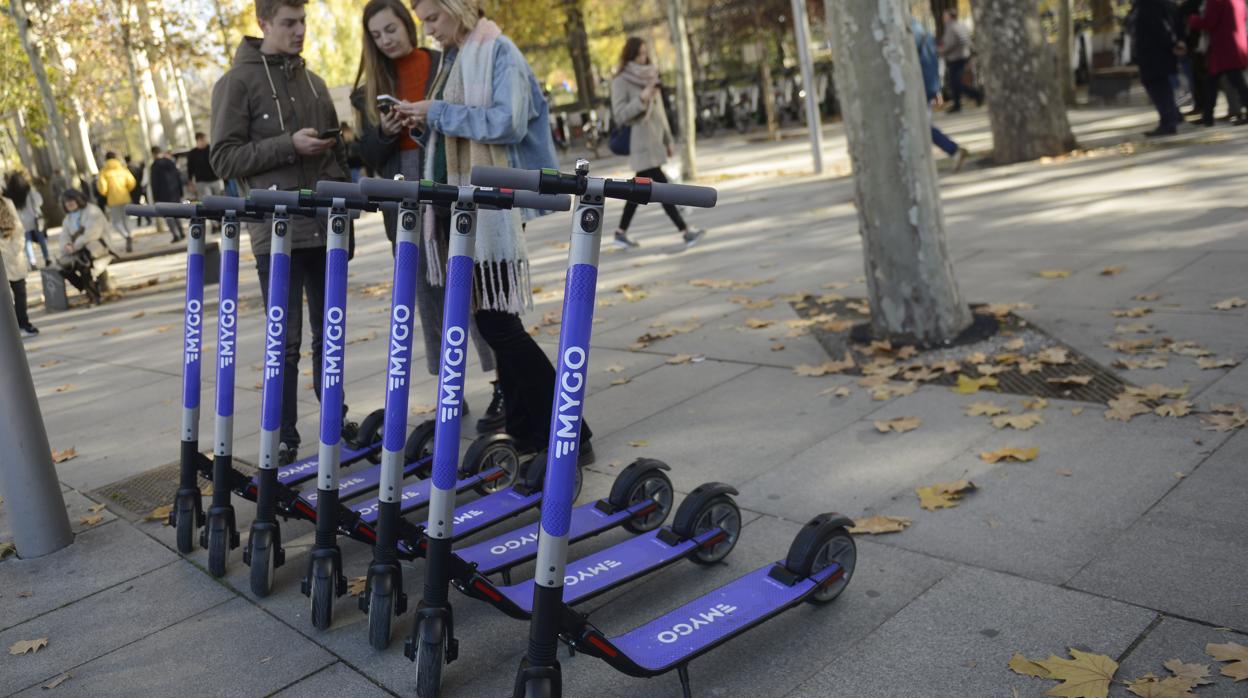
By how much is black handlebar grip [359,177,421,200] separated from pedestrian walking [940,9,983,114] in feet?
73.5

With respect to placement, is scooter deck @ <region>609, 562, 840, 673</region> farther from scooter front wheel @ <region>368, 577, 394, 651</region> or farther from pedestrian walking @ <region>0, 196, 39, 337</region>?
pedestrian walking @ <region>0, 196, 39, 337</region>

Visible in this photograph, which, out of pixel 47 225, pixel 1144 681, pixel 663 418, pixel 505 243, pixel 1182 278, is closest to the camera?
pixel 1144 681

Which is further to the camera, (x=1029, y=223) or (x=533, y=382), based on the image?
(x=1029, y=223)

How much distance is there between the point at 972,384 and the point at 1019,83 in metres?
8.75

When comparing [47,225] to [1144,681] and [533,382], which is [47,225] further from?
[1144,681]

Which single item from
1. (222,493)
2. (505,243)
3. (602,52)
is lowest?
(222,493)

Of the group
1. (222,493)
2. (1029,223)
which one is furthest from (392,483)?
(1029,223)

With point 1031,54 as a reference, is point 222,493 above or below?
below

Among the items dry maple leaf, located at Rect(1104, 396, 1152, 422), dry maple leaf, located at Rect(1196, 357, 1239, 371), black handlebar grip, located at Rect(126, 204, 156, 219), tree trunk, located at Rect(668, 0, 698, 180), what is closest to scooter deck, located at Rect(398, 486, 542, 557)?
black handlebar grip, located at Rect(126, 204, 156, 219)

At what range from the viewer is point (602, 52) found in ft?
161

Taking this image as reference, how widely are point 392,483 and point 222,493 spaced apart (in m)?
1.23

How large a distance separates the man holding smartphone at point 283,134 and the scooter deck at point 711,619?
2751 millimetres

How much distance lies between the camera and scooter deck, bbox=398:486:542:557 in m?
3.87

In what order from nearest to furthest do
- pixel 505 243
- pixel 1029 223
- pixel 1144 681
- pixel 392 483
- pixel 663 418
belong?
pixel 1144 681
pixel 392 483
pixel 505 243
pixel 663 418
pixel 1029 223
